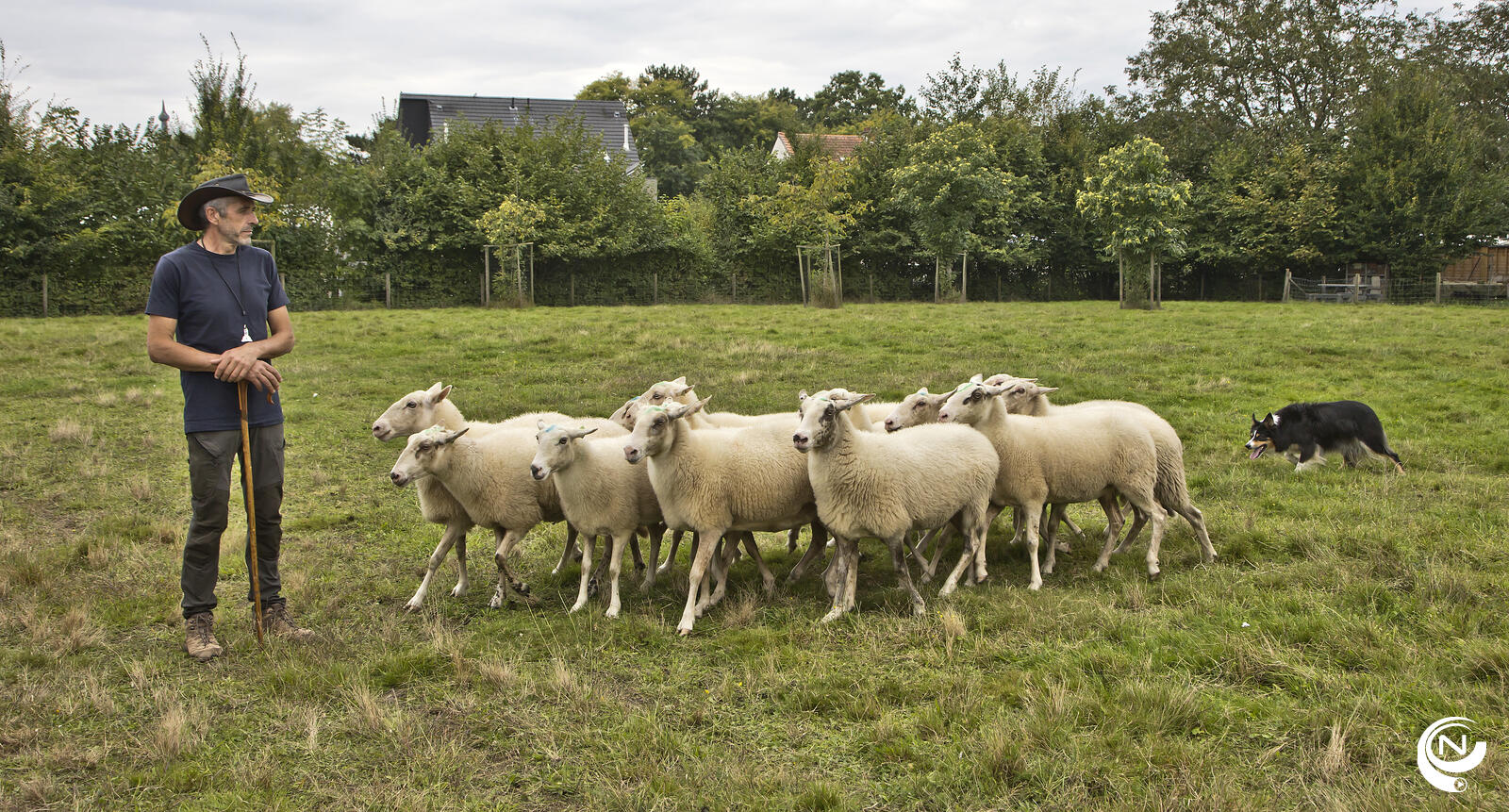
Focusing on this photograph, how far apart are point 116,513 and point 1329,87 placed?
5112 cm

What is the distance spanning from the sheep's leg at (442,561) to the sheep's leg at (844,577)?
2.83m

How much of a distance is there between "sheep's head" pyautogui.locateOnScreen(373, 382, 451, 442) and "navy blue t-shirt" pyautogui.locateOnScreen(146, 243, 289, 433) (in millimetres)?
1863

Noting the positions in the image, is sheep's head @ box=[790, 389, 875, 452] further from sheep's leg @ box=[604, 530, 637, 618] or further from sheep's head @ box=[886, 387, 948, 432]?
sheep's head @ box=[886, 387, 948, 432]

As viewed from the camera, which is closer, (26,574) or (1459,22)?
(26,574)

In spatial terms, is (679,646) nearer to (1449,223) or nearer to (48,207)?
(48,207)

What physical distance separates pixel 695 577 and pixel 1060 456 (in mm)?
3018

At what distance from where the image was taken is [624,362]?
16453 millimetres

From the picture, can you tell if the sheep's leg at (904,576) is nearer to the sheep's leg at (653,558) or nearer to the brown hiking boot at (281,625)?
the sheep's leg at (653,558)

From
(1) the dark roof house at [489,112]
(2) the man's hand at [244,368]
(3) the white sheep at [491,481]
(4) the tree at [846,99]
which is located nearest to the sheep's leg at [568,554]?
(3) the white sheep at [491,481]

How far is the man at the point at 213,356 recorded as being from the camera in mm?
5352

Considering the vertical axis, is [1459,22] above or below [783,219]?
above

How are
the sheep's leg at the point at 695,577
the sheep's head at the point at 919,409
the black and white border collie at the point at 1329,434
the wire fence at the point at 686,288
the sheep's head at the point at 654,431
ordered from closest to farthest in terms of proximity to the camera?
the sheep's leg at the point at 695,577 → the sheep's head at the point at 654,431 → the sheep's head at the point at 919,409 → the black and white border collie at the point at 1329,434 → the wire fence at the point at 686,288

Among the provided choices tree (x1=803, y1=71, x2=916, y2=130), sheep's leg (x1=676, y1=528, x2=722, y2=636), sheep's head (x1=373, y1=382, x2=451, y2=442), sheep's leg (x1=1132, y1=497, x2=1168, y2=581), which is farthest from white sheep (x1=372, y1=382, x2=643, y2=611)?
tree (x1=803, y1=71, x2=916, y2=130)

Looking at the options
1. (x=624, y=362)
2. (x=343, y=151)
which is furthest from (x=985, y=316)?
(x=343, y=151)
